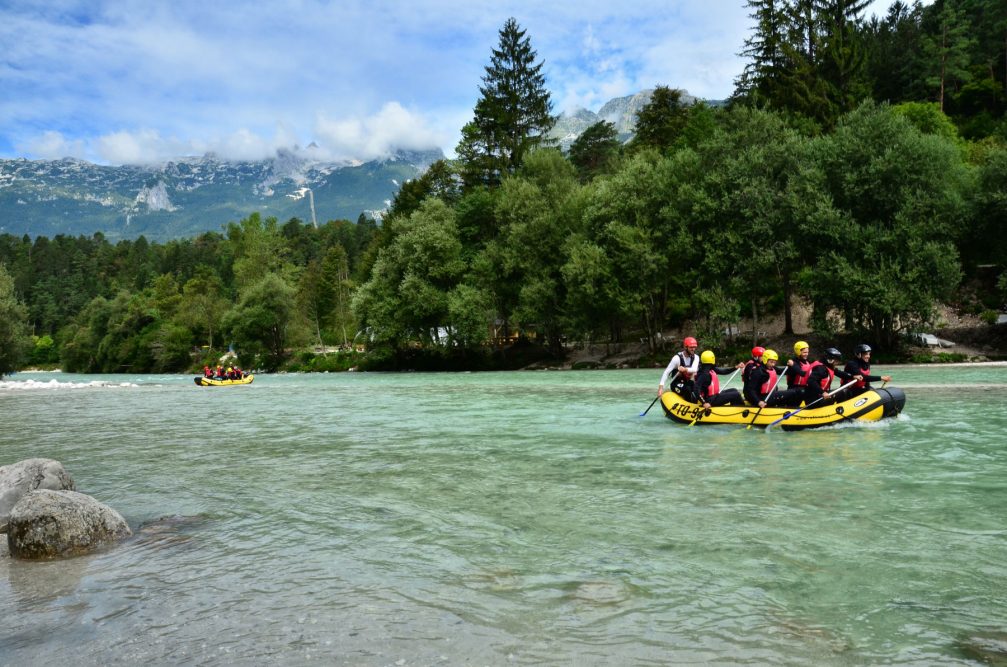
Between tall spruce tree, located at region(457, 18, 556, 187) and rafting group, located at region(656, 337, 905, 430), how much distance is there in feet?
172

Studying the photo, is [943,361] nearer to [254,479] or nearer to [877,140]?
[877,140]

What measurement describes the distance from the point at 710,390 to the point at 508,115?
178ft

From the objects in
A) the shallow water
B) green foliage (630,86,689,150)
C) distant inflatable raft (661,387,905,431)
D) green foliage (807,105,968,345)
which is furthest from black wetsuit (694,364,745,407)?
green foliage (630,86,689,150)

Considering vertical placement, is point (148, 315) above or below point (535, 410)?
above

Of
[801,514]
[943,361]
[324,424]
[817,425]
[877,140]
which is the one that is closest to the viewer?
[801,514]

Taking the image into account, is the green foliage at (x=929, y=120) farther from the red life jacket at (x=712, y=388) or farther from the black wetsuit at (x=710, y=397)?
the black wetsuit at (x=710, y=397)

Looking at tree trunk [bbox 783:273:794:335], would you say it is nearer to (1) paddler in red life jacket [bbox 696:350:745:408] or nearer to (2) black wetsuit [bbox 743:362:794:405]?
(1) paddler in red life jacket [bbox 696:350:745:408]

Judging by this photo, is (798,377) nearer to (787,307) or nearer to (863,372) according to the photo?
(863,372)

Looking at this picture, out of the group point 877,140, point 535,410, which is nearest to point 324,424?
point 535,410

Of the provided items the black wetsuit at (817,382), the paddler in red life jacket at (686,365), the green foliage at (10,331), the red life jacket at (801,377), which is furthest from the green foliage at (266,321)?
the black wetsuit at (817,382)

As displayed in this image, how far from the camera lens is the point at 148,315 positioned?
94.5 meters

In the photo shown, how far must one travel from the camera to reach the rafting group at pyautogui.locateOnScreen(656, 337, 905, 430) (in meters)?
15.8

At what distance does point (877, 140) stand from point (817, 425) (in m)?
28.9

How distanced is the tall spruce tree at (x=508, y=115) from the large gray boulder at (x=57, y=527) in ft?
202
